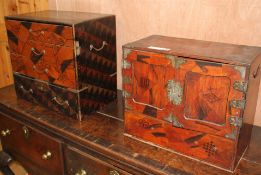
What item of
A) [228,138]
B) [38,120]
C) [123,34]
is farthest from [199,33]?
[38,120]

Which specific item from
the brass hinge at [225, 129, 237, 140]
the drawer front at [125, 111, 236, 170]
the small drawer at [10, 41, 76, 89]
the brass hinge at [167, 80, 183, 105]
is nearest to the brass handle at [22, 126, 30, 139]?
the small drawer at [10, 41, 76, 89]

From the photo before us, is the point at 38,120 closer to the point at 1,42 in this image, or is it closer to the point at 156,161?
the point at 156,161

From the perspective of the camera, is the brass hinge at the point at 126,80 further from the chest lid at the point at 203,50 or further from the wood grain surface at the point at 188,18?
the wood grain surface at the point at 188,18

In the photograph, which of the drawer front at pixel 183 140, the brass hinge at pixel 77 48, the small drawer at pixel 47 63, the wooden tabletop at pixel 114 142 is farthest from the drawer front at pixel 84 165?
the brass hinge at pixel 77 48

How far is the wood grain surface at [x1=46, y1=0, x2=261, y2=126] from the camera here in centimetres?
105

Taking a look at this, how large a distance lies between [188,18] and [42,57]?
64cm

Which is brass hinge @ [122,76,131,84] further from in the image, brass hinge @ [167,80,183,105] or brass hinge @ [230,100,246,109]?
brass hinge @ [230,100,246,109]

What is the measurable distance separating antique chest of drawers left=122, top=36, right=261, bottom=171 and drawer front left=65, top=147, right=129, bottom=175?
165mm

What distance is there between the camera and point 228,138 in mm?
837

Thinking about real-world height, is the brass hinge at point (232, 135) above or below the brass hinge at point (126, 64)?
below

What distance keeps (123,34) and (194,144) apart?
2.29ft

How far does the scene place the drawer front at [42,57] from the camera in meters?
1.11

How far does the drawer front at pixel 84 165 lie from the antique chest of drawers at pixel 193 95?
0.16 metres

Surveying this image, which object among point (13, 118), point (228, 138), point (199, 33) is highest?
point (199, 33)
